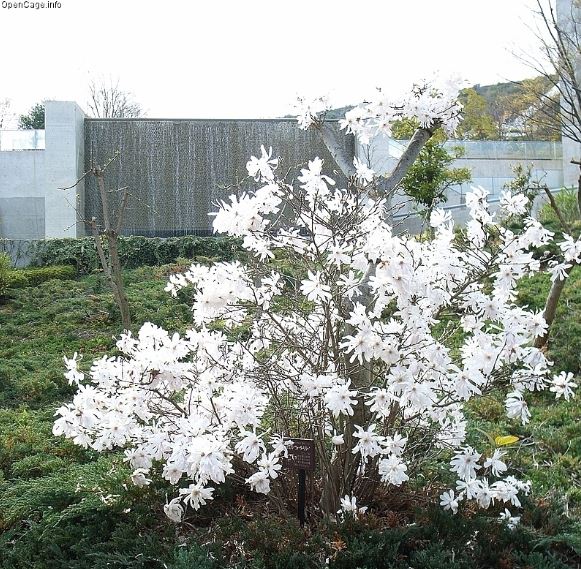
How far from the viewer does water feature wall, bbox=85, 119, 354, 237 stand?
20672mm

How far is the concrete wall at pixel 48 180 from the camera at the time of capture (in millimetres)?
19047

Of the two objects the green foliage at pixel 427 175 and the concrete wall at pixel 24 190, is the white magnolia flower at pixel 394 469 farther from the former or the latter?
the concrete wall at pixel 24 190

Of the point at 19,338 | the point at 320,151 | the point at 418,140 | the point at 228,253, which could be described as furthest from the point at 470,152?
the point at 418,140

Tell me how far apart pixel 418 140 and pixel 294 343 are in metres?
1.31

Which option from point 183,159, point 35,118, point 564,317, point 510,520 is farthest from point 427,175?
point 35,118

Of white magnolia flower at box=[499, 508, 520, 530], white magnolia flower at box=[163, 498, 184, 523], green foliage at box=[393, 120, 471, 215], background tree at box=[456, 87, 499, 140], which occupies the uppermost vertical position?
background tree at box=[456, 87, 499, 140]

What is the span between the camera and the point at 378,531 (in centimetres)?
296

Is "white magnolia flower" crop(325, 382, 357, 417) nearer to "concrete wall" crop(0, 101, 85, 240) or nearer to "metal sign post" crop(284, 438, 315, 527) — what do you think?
"metal sign post" crop(284, 438, 315, 527)

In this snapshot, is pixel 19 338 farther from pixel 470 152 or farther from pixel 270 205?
pixel 470 152

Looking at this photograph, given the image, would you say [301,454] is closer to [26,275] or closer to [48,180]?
[26,275]

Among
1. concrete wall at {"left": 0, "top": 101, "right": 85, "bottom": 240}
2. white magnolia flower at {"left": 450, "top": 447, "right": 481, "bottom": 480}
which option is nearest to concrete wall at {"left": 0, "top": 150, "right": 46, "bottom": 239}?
concrete wall at {"left": 0, "top": 101, "right": 85, "bottom": 240}

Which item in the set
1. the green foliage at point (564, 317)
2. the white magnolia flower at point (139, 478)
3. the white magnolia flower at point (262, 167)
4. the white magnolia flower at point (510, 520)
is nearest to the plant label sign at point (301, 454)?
the white magnolia flower at point (139, 478)

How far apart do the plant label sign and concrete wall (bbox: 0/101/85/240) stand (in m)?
16.7

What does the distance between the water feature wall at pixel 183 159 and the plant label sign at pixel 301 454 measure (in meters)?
17.7
